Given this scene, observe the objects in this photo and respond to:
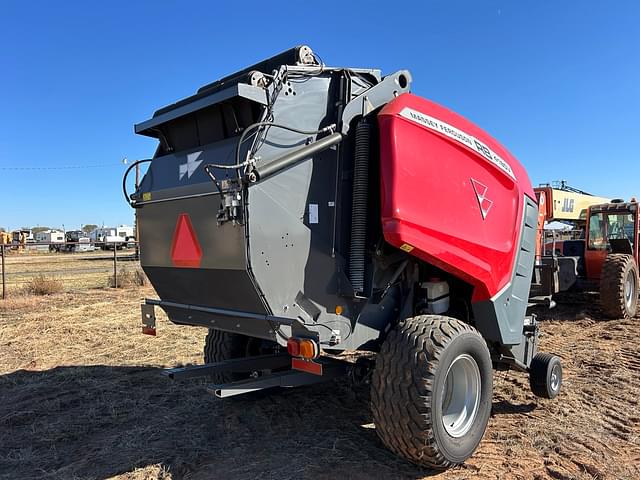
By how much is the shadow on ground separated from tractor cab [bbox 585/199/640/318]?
20.6 feet

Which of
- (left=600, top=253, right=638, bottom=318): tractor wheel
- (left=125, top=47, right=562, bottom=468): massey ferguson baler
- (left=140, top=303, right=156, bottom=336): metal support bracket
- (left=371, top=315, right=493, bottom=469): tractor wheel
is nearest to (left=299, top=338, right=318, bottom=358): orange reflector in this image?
(left=125, top=47, right=562, bottom=468): massey ferguson baler

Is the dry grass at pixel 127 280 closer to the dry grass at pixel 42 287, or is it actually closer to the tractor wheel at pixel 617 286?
the dry grass at pixel 42 287

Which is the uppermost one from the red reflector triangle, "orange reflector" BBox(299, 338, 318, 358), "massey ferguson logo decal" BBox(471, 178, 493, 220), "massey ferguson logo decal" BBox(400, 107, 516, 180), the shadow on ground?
"massey ferguson logo decal" BBox(400, 107, 516, 180)

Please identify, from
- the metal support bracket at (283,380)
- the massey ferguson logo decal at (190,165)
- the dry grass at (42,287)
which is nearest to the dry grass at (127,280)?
the dry grass at (42,287)

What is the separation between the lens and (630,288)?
1037cm

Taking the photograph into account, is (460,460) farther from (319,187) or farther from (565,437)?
(319,187)

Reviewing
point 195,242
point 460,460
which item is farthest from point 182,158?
point 460,460

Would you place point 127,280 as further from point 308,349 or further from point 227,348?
point 308,349

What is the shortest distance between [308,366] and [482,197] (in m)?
2.06

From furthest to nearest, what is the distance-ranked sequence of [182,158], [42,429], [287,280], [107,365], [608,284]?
1. [608,284]
2. [107,365]
3. [42,429]
4. [182,158]
5. [287,280]

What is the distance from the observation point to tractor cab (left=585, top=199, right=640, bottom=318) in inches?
391

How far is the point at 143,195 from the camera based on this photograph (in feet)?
13.8

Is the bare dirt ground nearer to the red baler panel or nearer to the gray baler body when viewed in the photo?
the gray baler body

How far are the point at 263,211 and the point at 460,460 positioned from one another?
2.29m
